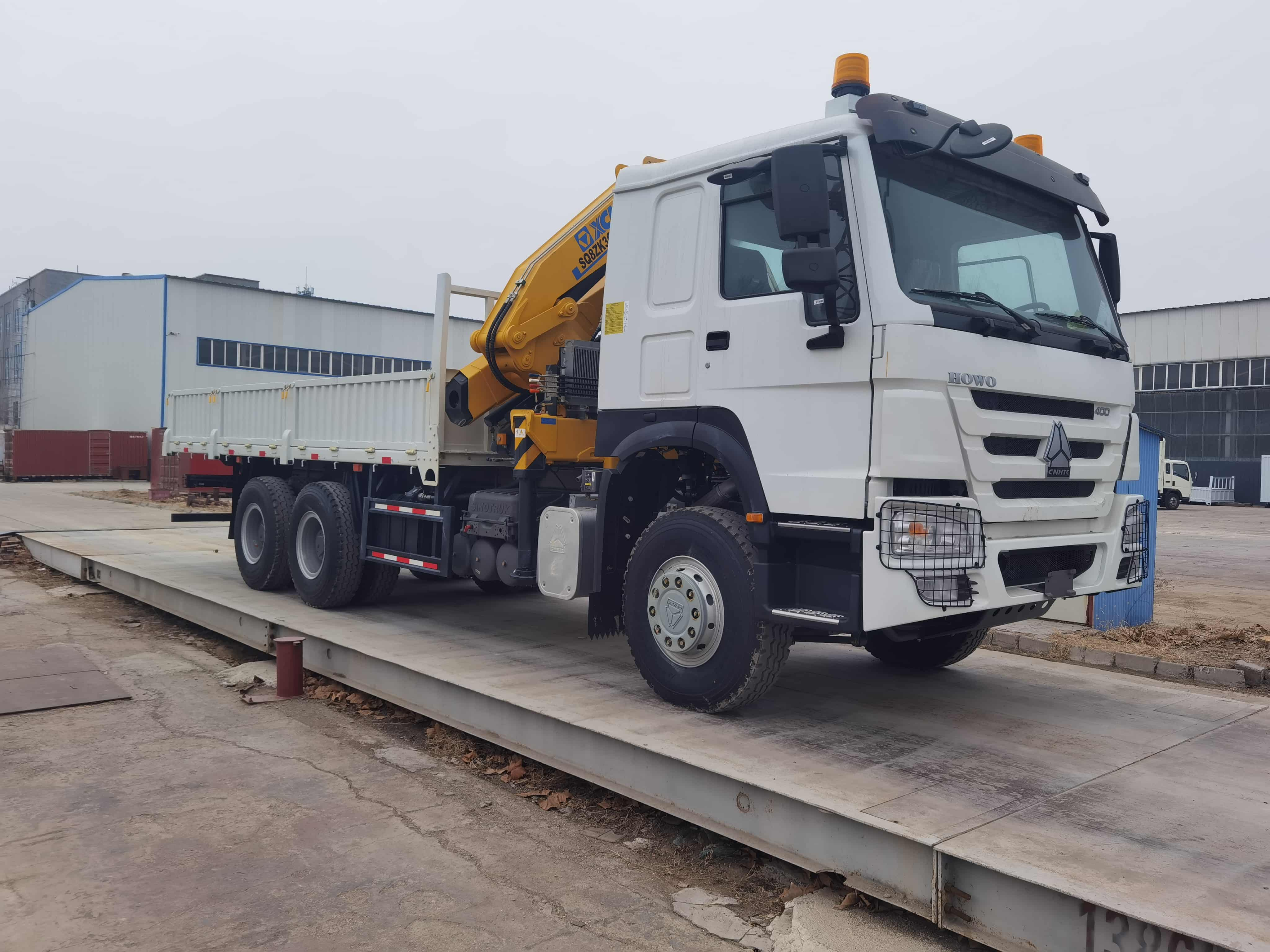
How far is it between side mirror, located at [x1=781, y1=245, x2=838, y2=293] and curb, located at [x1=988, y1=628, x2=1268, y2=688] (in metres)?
4.42

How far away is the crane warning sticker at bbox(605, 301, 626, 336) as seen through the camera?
5520 millimetres

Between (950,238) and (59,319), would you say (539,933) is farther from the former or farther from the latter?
(59,319)

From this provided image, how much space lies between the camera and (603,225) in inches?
253

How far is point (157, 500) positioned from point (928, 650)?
2359 centimetres

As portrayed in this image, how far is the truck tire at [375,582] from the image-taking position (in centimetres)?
822

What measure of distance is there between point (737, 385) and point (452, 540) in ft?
10.5

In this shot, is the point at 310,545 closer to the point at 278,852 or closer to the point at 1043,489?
the point at 278,852

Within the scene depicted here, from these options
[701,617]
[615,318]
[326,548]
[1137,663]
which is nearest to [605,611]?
[701,617]

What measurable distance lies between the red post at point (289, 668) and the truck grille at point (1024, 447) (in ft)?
15.0

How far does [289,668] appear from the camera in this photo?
6527mm

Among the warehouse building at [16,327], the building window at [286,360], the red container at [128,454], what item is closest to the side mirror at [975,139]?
the building window at [286,360]

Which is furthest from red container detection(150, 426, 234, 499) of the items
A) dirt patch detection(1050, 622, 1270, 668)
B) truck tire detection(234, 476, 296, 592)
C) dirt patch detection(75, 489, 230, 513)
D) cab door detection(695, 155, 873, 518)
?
dirt patch detection(1050, 622, 1270, 668)

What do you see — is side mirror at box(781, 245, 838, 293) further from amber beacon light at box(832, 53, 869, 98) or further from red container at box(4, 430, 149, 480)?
red container at box(4, 430, 149, 480)

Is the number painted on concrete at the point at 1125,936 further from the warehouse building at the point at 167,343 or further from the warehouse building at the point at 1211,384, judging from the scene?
the warehouse building at the point at 1211,384
